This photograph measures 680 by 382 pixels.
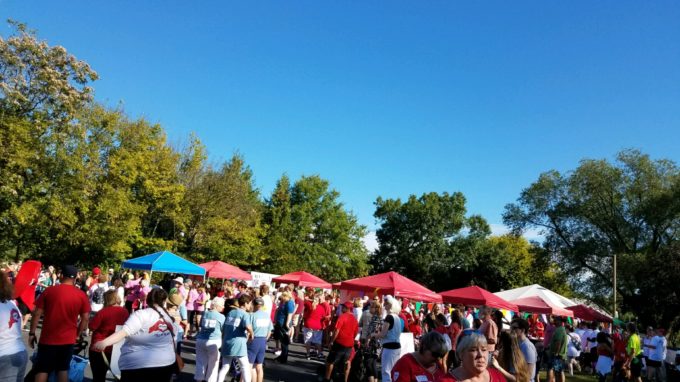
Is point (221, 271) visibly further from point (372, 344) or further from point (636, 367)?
point (636, 367)

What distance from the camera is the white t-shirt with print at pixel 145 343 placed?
15.0ft

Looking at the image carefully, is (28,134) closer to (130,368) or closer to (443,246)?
(130,368)

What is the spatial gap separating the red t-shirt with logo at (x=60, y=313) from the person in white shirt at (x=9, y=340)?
1237mm

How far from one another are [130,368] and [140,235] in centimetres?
2768

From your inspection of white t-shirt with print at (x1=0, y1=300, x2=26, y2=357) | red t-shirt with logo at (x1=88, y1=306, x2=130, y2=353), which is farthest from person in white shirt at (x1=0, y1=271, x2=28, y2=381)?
red t-shirt with logo at (x1=88, y1=306, x2=130, y2=353)

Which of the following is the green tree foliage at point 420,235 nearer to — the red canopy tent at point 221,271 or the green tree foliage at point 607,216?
the green tree foliage at point 607,216

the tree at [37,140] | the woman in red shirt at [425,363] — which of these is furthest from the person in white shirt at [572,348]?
the tree at [37,140]

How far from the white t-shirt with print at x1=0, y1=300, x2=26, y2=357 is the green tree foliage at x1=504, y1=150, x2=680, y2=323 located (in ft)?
106

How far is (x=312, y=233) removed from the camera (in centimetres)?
5134

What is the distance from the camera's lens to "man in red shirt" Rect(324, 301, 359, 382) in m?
9.23

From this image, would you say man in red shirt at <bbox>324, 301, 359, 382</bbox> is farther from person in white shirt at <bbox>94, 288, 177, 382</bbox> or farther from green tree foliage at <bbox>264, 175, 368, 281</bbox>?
green tree foliage at <bbox>264, 175, 368, 281</bbox>

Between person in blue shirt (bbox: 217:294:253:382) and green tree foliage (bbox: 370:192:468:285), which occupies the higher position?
green tree foliage (bbox: 370:192:468:285)

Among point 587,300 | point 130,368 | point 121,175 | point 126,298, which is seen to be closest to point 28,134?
point 121,175

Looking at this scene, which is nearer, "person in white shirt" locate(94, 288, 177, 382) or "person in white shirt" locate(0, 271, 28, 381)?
"person in white shirt" locate(0, 271, 28, 381)
